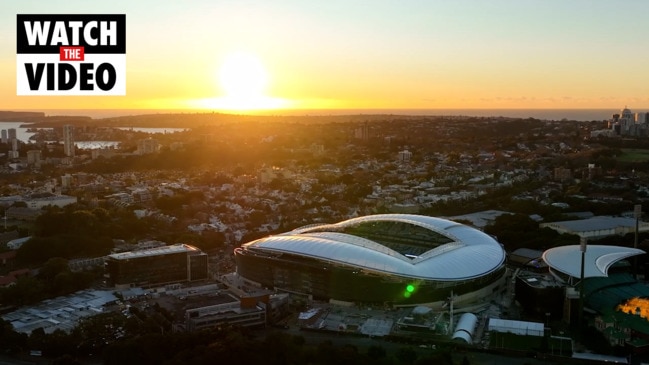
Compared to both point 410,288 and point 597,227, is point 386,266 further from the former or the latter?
point 597,227

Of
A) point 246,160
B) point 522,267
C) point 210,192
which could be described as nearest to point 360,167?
point 246,160

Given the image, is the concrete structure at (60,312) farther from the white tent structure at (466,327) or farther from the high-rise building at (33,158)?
Result: the high-rise building at (33,158)

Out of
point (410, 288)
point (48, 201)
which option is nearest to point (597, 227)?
point (410, 288)

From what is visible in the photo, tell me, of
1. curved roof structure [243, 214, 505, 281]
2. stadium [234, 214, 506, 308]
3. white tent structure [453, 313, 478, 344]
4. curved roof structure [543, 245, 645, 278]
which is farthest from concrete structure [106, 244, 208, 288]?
curved roof structure [543, 245, 645, 278]

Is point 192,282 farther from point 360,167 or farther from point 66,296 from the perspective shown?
point 360,167

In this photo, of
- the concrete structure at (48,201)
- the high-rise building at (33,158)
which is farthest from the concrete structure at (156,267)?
the high-rise building at (33,158)

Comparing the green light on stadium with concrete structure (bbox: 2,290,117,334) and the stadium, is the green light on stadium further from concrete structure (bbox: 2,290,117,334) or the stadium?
concrete structure (bbox: 2,290,117,334)
